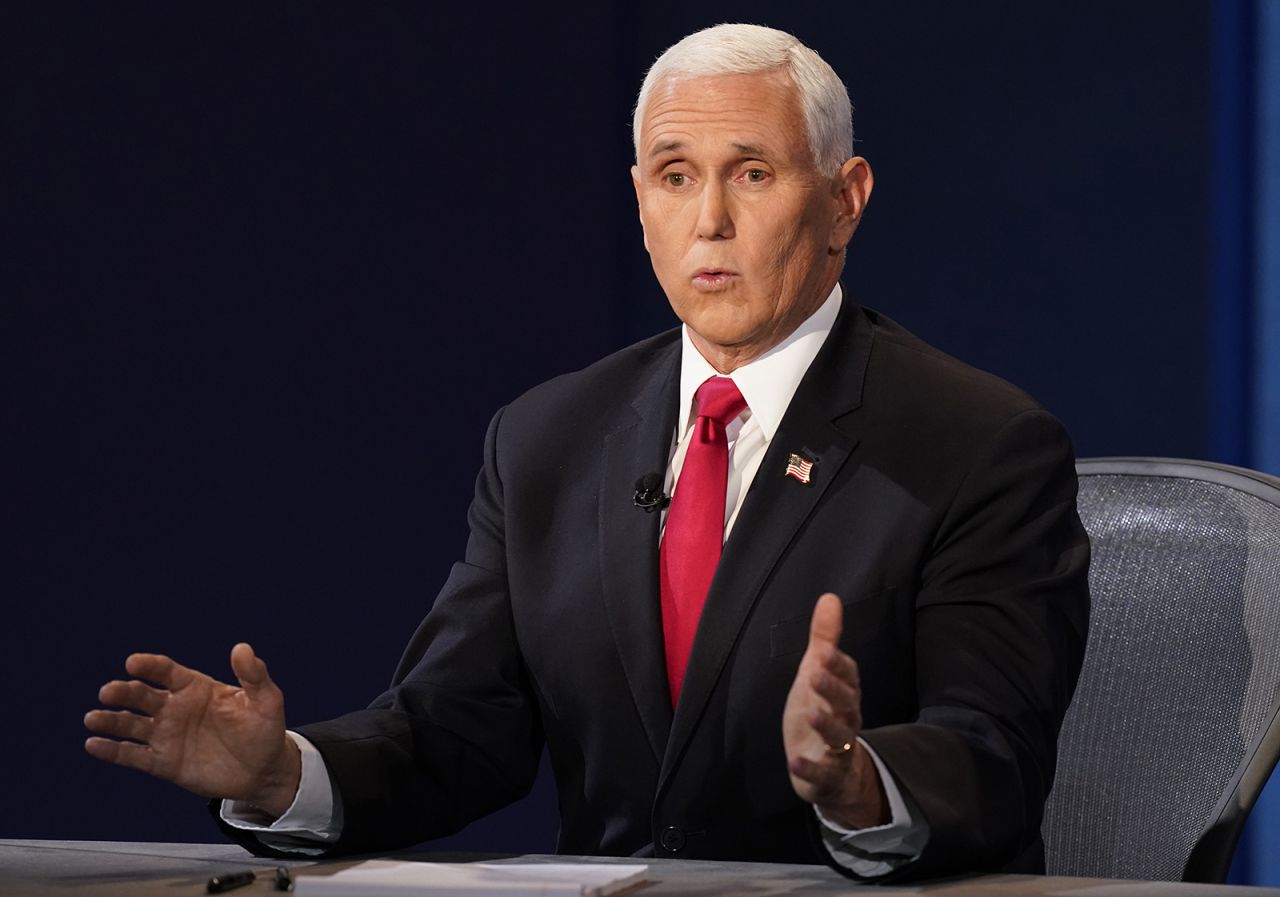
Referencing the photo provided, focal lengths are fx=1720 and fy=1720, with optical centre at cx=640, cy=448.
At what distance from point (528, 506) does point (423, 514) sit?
1.43m

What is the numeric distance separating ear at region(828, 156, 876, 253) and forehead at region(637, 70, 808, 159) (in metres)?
0.09

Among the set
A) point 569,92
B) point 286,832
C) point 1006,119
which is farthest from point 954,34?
point 286,832

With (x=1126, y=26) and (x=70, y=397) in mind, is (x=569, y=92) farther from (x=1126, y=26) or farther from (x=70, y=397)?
(x=70, y=397)

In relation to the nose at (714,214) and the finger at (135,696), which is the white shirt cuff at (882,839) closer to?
the finger at (135,696)

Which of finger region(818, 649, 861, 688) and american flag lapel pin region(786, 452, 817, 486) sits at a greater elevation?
american flag lapel pin region(786, 452, 817, 486)

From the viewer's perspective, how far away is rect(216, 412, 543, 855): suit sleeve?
1.75 m

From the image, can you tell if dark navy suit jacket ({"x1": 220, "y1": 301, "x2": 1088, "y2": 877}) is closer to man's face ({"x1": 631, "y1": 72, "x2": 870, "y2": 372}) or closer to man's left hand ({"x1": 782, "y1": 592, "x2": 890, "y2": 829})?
man's face ({"x1": 631, "y1": 72, "x2": 870, "y2": 372})

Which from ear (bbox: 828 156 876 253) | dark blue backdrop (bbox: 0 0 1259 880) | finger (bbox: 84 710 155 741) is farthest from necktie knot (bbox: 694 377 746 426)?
dark blue backdrop (bbox: 0 0 1259 880)

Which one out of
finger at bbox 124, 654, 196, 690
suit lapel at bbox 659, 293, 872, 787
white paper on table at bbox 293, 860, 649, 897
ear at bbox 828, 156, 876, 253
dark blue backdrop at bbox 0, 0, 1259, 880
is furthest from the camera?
dark blue backdrop at bbox 0, 0, 1259, 880

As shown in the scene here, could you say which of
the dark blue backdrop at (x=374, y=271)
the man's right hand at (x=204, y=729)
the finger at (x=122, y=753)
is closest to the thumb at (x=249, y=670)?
the man's right hand at (x=204, y=729)

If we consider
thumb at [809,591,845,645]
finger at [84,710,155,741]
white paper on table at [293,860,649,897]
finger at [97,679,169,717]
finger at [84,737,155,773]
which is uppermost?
thumb at [809,591,845,645]

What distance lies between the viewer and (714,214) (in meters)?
1.92

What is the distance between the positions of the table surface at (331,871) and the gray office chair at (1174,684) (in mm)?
573

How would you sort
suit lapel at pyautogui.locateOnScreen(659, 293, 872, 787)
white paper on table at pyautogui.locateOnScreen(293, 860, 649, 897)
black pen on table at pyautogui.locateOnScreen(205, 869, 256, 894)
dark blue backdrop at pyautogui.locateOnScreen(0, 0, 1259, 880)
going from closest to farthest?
white paper on table at pyautogui.locateOnScreen(293, 860, 649, 897)
black pen on table at pyautogui.locateOnScreen(205, 869, 256, 894)
suit lapel at pyautogui.locateOnScreen(659, 293, 872, 787)
dark blue backdrop at pyautogui.locateOnScreen(0, 0, 1259, 880)
